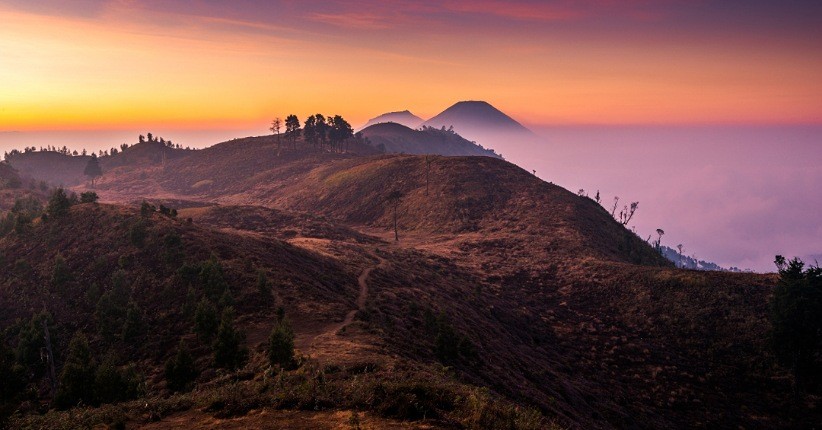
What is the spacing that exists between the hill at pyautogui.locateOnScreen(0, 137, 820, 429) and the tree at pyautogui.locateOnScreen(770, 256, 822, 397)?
283 centimetres

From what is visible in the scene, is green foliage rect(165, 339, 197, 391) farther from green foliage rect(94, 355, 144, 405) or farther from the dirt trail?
the dirt trail

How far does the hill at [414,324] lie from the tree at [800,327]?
2830 millimetres

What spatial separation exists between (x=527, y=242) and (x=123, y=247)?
275 ft

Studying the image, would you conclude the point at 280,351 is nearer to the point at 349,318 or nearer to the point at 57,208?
the point at 349,318

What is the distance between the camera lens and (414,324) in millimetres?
46438

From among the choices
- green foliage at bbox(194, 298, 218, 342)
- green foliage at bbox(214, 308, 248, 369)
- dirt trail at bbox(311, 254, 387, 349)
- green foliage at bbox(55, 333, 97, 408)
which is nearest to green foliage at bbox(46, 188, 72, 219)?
green foliage at bbox(194, 298, 218, 342)

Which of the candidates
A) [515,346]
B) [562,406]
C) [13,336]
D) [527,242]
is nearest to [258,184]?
[527,242]

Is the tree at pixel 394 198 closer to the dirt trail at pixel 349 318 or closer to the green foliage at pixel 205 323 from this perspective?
the dirt trail at pixel 349 318

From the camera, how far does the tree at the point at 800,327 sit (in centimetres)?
4884

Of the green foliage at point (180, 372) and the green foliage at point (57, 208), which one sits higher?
the green foliage at point (57, 208)

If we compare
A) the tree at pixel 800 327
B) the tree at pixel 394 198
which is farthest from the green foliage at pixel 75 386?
the tree at pixel 394 198

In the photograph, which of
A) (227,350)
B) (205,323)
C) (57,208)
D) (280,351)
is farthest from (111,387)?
(57,208)

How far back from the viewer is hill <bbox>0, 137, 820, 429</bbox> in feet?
66.5

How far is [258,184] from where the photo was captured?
181500 millimetres
